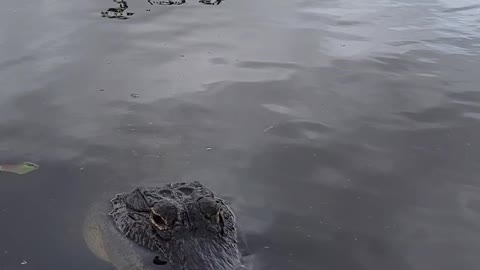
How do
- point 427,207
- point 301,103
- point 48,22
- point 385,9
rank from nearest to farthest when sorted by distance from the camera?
point 427,207 < point 301,103 < point 48,22 < point 385,9

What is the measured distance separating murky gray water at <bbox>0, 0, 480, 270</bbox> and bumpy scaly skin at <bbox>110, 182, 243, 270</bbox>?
34 centimetres

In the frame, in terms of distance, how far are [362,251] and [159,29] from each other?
21.6 ft

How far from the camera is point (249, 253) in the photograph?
4586mm

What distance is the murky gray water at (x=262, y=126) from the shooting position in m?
4.96

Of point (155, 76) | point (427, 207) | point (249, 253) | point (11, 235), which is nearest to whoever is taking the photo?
point (249, 253)

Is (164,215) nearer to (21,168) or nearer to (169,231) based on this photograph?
(169,231)

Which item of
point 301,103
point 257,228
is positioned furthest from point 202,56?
point 257,228

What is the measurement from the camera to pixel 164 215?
14.6 ft

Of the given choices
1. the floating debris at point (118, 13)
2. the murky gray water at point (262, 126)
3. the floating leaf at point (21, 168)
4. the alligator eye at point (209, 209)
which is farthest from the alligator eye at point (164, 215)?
the floating debris at point (118, 13)

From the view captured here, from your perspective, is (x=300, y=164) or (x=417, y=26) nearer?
(x=300, y=164)

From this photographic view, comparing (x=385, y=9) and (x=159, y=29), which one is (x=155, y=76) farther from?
(x=385, y=9)

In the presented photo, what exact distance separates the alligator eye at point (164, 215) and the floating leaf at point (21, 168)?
2001 mm

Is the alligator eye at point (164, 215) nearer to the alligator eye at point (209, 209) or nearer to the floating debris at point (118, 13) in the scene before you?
the alligator eye at point (209, 209)

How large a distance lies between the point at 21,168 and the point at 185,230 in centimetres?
246
